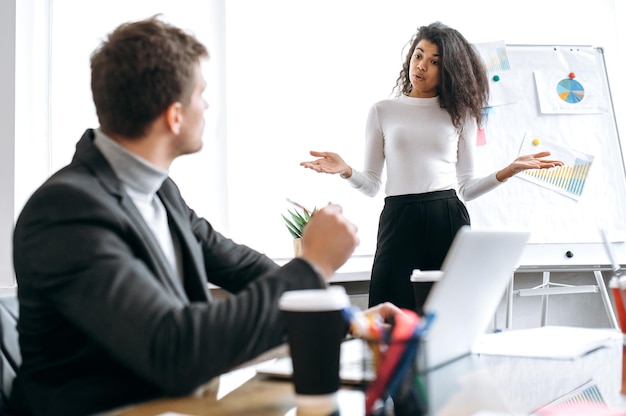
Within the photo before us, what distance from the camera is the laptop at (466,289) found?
70 centimetres

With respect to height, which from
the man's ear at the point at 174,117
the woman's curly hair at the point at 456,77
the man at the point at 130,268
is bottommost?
the man at the point at 130,268

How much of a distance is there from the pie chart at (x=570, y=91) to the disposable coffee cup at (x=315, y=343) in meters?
2.64

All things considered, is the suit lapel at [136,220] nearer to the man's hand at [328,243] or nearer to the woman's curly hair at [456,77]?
the man's hand at [328,243]

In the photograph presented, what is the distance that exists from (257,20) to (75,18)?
0.82m

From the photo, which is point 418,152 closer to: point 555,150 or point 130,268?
point 555,150

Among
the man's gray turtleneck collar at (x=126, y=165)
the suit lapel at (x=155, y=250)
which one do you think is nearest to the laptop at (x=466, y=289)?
the suit lapel at (x=155, y=250)

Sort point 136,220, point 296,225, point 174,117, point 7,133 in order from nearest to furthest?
1. point 136,220
2. point 174,117
3. point 7,133
4. point 296,225

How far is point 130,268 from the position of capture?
786 mm

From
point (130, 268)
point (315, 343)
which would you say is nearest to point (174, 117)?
point (130, 268)

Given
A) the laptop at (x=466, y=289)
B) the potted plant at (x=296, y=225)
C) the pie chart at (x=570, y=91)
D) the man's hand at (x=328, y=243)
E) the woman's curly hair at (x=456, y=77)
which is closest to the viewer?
the laptop at (x=466, y=289)

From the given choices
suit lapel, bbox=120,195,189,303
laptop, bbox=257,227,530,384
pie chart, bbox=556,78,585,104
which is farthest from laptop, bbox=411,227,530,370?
pie chart, bbox=556,78,585,104

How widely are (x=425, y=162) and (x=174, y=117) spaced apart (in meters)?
1.48

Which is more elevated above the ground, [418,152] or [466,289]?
[418,152]

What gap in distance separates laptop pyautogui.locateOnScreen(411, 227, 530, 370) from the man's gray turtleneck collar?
493mm
